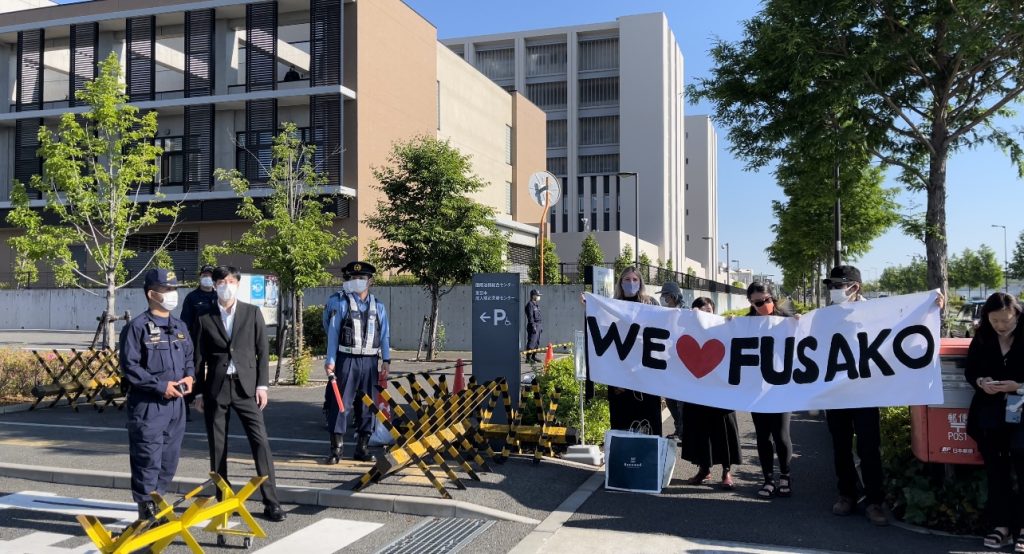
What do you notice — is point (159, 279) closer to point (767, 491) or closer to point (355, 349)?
point (355, 349)

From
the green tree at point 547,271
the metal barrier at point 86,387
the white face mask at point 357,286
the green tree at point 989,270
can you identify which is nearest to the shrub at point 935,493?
the white face mask at point 357,286

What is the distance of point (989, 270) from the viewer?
8725 centimetres

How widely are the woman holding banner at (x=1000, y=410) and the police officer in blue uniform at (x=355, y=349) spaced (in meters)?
5.51

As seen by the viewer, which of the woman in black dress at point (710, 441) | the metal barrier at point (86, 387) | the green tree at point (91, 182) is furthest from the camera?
the green tree at point (91, 182)

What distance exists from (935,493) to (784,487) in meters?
1.36

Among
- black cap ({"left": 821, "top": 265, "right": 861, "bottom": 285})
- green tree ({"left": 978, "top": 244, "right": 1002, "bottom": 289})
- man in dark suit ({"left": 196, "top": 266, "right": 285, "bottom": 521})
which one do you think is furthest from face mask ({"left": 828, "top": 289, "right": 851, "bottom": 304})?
green tree ({"left": 978, "top": 244, "right": 1002, "bottom": 289})

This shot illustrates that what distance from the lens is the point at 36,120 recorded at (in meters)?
35.7

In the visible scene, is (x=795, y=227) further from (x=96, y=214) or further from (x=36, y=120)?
(x=36, y=120)

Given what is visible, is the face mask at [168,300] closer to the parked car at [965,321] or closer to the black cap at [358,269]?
the black cap at [358,269]

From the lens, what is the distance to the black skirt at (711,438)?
7805 mm

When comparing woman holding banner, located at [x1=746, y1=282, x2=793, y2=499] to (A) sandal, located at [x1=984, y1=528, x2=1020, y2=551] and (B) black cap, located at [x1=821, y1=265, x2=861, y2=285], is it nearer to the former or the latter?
(B) black cap, located at [x1=821, y1=265, x2=861, y2=285]

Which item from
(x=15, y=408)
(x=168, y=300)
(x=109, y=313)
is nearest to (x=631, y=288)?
(x=168, y=300)

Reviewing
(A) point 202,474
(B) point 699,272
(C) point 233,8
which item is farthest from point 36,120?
(B) point 699,272

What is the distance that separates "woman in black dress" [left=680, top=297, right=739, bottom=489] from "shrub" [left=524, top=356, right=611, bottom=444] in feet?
4.99
